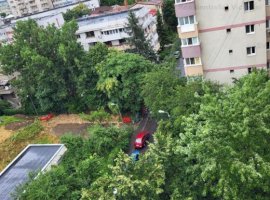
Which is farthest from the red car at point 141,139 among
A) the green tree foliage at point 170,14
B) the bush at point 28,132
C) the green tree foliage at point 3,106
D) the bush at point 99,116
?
the green tree foliage at point 170,14

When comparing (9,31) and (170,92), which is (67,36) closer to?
(170,92)

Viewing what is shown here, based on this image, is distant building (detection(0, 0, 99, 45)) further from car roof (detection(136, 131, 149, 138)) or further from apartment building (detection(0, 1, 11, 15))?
apartment building (detection(0, 1, 11, 15))

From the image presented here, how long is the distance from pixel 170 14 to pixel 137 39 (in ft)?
72.4

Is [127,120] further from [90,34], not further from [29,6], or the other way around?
[29,6]

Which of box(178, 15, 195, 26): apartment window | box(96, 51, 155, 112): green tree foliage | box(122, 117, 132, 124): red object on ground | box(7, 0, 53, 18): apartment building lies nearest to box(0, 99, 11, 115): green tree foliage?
box(96, 51, 155, 112): green tree foliage

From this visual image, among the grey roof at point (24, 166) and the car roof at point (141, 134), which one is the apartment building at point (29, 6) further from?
the grey roof at point (24, 166)

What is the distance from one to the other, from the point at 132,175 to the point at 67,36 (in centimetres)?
2938

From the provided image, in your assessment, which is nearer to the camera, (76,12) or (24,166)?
(24,166)

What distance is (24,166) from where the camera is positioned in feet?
94.4

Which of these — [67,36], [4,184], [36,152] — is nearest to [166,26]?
[67,36]

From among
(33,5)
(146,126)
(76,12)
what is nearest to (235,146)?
(146,126)

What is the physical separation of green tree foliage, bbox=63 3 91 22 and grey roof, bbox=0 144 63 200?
146ft

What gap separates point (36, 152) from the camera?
30.8 m

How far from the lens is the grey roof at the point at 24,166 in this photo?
2617 cm
